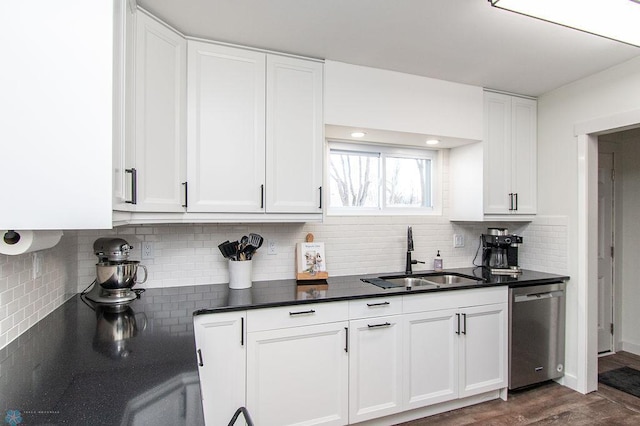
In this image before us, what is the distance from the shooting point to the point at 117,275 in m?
1.83

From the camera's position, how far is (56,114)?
3.63 feet

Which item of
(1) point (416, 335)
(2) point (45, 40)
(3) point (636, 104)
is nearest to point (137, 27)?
(2) point (45, 40)

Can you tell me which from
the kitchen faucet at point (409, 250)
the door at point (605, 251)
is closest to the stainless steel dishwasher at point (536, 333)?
the kitchen faucet at point (409, 250)

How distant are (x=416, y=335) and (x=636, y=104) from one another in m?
2.29

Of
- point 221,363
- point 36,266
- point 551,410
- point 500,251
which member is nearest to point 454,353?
point 551,410

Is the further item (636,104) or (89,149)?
(636,104)

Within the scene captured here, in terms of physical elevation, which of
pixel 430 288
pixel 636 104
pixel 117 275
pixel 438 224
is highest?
pixel 636 104

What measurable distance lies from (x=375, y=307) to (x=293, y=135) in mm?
1275

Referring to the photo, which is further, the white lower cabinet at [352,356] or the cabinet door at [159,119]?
the white lower cabinet at [352,356]

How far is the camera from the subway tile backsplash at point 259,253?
1457 mm

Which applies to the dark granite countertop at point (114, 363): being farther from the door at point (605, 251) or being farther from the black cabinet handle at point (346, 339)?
the door at point (605, 251)

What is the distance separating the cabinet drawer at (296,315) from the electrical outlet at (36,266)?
39.1 inches

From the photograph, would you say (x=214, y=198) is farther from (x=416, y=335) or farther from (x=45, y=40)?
(x=416, y=335)

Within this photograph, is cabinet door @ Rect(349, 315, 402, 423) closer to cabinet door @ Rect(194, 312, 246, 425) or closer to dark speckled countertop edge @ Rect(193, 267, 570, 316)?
dark speckled countertop edge @ Rect(193, 267, 570, 316)
